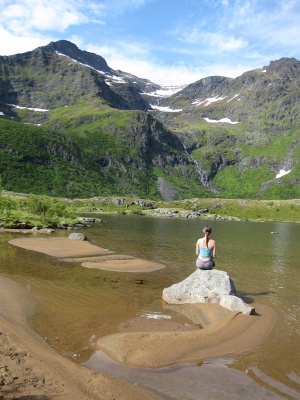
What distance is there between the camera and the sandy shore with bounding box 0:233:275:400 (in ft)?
39.9

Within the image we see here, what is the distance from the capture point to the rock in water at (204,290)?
24359 millimetres

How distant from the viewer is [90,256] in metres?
44.9

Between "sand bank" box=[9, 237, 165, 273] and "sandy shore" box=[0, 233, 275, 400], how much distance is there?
13943 millimetres

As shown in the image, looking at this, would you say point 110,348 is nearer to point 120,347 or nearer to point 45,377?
point 120,347

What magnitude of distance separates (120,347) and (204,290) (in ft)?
34.6

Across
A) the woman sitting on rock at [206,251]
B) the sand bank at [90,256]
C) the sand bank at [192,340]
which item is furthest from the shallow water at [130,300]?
the woman sitting on rock at [206,251]

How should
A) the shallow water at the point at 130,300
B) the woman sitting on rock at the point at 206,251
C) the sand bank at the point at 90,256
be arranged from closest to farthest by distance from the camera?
the shallow water at the point at 130,300, the woman sitting on rock at the point at 206,251, the sand bank at the point at 90,256

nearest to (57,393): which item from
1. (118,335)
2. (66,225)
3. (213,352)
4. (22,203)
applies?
(118,335)

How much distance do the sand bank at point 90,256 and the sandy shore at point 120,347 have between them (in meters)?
13.9

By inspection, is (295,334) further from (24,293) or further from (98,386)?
(24,293)

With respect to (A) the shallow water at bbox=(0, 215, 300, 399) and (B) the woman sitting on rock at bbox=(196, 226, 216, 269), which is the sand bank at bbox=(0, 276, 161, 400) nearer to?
(A) the shallow water at bbox=(0, 215, 300, 399)

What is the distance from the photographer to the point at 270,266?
150 ft

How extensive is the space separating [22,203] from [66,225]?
1040 inches

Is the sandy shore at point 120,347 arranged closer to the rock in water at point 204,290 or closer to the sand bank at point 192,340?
the sand bank at point 192,340
